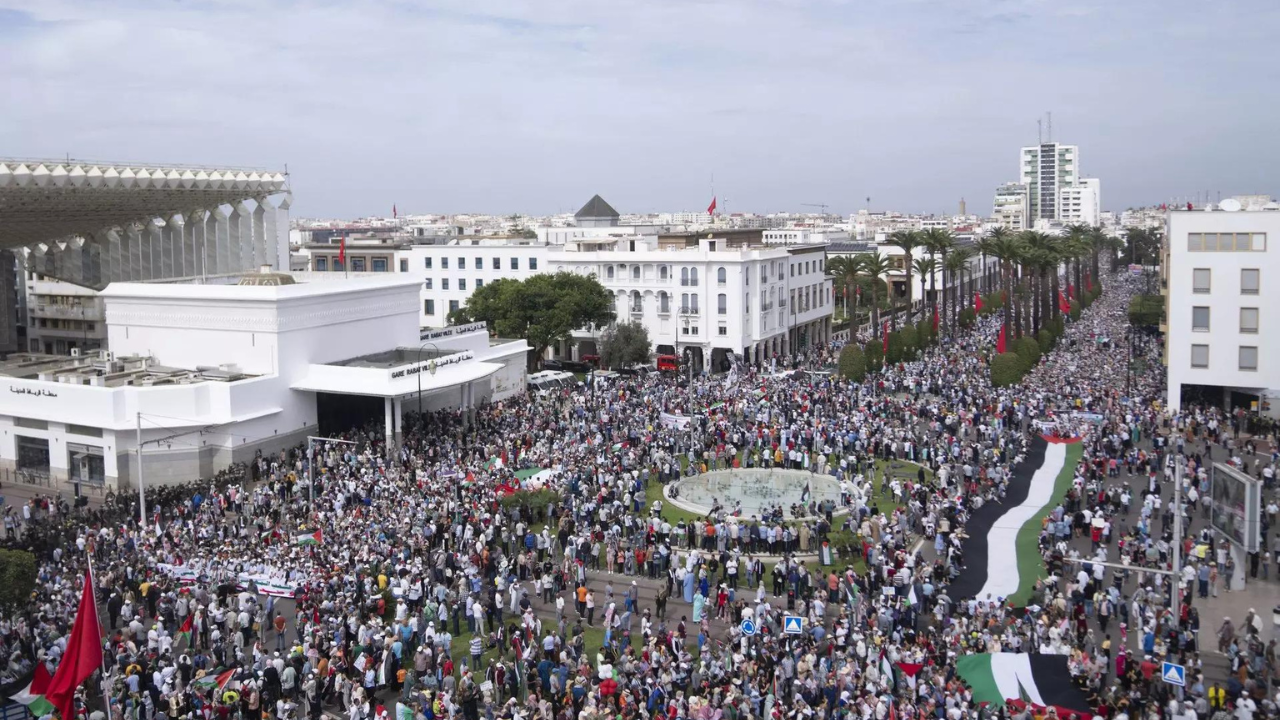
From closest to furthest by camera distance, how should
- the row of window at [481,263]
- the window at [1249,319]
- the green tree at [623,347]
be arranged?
the window at [1249,319] → the green tree at [623,347] → the row of window at [481,263]

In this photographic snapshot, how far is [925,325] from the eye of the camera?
72.6 m

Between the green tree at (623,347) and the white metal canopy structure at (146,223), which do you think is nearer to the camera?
the white metal canopy structure at (146,223)

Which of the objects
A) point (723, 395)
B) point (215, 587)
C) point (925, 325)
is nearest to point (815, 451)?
point (723, 395)

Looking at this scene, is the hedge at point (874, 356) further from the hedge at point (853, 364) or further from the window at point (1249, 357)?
the window at point (1249, 357)

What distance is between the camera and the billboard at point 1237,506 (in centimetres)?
2322

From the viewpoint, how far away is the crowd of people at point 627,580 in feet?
66.3

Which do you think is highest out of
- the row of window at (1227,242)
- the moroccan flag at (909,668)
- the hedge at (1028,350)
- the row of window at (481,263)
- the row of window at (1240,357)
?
the row of window at (1227,242)

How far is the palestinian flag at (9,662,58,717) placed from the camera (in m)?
20.3

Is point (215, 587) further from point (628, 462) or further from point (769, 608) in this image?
point (628, 462)

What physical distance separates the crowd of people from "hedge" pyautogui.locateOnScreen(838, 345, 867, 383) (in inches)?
495

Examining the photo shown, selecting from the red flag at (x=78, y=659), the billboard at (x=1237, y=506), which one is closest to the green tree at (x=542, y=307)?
the billboard at (x=1237, y=506)

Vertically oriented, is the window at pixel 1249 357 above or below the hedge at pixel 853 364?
above

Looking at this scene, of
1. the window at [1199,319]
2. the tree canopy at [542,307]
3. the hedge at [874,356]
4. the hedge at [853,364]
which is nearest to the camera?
the window at [1199,319]

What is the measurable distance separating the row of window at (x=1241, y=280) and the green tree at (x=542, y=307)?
33164mm
